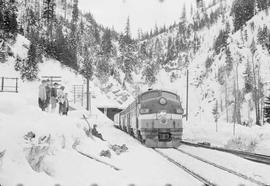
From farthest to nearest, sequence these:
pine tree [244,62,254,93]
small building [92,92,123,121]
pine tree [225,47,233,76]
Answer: pine tree [225,47,233,76]
pine tree [244,62,254,93]
small building [92,92,123,121]

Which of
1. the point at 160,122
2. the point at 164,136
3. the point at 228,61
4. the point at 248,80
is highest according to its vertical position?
the point at 228,61

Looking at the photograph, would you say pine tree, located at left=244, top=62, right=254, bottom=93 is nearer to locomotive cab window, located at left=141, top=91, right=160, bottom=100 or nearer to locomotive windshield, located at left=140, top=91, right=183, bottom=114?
locomotive cab window, located at left=141, top=91, right=160, bottom=100

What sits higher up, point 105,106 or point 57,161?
point 105,106

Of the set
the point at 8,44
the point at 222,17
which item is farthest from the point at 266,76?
the point at 222,17

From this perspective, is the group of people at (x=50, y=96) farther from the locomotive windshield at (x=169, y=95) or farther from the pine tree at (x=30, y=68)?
the pine tree at (x=30, y=68)

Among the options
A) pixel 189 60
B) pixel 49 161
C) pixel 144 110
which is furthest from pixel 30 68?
pixel 189 60

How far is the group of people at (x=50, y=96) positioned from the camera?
52.7 ft

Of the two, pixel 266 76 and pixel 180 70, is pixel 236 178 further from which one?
pixel 180 70

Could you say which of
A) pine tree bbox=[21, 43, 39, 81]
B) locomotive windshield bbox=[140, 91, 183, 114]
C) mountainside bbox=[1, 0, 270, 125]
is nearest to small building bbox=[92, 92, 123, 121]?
mountainside bbox=[1, 0, 270, 125]

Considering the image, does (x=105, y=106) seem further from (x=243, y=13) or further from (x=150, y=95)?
(x=243, y=13)

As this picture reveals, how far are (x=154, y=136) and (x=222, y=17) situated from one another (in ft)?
454

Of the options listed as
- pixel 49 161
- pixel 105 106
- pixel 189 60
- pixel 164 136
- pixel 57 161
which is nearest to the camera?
pixel 49 161

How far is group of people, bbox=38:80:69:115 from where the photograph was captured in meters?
16.1

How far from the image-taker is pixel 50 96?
58.0 feet
